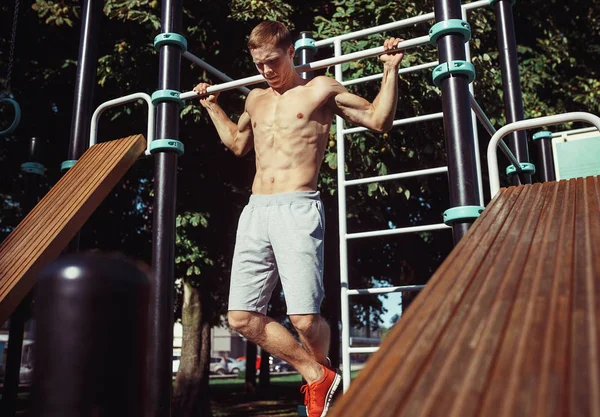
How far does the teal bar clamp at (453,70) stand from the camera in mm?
2559

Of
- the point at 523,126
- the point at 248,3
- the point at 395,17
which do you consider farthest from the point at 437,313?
the point at 248,3

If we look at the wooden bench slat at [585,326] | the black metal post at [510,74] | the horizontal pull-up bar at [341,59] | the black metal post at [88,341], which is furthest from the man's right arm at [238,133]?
the black metal post at [88,341]

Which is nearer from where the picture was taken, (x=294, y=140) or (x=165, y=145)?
(x=294, y=140)

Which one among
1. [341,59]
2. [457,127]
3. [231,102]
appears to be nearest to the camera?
[457,127]

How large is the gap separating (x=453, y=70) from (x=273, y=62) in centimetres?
81

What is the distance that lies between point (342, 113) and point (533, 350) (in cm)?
198

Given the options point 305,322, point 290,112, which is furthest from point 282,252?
point 290,112

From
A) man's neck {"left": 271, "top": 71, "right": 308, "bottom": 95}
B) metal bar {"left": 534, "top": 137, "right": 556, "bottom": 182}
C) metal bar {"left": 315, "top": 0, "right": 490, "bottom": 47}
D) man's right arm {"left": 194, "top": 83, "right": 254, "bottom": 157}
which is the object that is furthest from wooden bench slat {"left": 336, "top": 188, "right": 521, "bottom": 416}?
metal bar {"left": 534, "top": 137, "right": 556, "bottom": 182}

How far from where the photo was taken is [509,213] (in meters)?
1.85

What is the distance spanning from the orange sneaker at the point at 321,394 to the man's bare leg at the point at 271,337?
53mm

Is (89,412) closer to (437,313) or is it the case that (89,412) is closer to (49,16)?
(437,313)

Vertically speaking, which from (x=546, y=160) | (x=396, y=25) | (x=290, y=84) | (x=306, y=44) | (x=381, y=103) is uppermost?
(x=306, y=44)

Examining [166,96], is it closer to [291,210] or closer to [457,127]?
[291,210]

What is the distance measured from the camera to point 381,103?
8.47 feet
